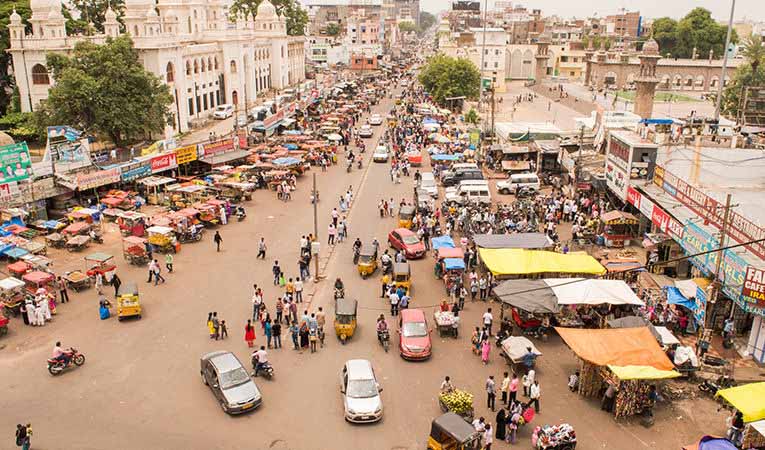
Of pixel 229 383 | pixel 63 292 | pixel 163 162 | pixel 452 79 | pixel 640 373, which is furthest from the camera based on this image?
pixel 452 79

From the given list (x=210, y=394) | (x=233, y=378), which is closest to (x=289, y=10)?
(x=210, y=394)

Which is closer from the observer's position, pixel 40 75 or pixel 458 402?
pixel 458 402

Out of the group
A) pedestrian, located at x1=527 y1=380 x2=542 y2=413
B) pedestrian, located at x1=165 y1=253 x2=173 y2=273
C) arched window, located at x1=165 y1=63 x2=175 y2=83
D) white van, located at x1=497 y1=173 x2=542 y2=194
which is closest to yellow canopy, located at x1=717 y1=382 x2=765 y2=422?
pedestrian, located at x1=527 y1=380 x2=542 y2=413

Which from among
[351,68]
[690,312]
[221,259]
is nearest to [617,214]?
[690,312]

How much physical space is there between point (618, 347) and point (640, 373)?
3.32 ft

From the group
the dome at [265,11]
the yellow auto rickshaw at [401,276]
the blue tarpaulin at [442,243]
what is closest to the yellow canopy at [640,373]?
the yellow auto rickshaw at [401,276]

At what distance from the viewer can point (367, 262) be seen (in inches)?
924

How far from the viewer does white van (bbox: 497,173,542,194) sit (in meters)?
35.2

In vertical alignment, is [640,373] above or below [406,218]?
above

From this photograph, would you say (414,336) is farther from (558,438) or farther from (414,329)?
(558,438)

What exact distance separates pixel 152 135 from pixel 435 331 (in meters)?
34.3

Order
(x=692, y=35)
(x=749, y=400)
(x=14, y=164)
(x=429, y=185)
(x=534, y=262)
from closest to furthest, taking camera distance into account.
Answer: (x=749, y=400) < (x=534, y=262) < (x=14, y=164) < (x=429, y=185) < (x=692, y=35)

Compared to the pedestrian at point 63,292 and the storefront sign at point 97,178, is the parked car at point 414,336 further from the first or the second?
the storefront sign at point 97,178

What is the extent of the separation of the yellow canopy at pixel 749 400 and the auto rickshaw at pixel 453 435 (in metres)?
5.51
